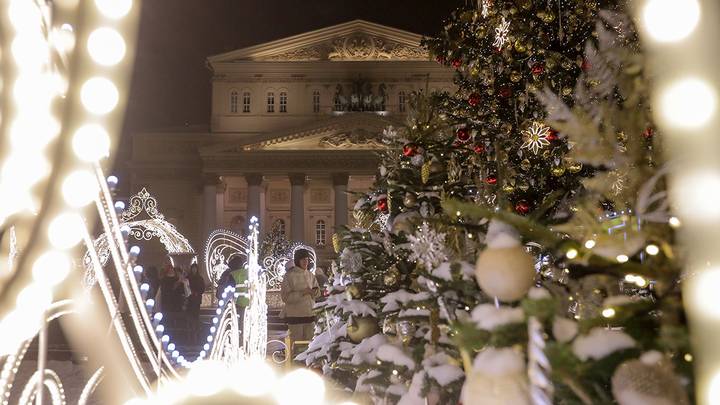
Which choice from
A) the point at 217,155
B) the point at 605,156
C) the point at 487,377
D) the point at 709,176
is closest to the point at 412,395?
the point at 487,377

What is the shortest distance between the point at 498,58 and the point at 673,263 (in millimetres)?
4398

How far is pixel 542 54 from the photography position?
555 cm

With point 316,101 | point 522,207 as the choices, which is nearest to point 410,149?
point 522,207

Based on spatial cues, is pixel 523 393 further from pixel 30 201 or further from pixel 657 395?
pixel 30 201

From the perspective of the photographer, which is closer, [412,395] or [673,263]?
[673,263]

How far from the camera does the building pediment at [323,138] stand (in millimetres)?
33375

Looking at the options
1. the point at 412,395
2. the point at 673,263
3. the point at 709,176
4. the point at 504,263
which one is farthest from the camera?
the point at 412,395

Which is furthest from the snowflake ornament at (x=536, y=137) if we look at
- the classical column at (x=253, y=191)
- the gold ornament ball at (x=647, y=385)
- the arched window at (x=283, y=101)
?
the arched window at (x=283, y=101)

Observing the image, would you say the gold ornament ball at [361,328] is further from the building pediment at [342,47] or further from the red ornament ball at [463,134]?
the building pediment at [342,47]

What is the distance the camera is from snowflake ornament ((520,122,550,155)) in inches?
213

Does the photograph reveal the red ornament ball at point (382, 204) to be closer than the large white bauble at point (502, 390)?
No

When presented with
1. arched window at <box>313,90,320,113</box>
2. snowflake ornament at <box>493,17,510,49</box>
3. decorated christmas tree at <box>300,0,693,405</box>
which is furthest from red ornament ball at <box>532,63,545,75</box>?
arched window at <box>313,90,320,113</box>

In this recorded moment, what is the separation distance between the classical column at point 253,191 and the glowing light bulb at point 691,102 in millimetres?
32922

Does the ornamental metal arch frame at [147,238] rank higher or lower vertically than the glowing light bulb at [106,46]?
higher
